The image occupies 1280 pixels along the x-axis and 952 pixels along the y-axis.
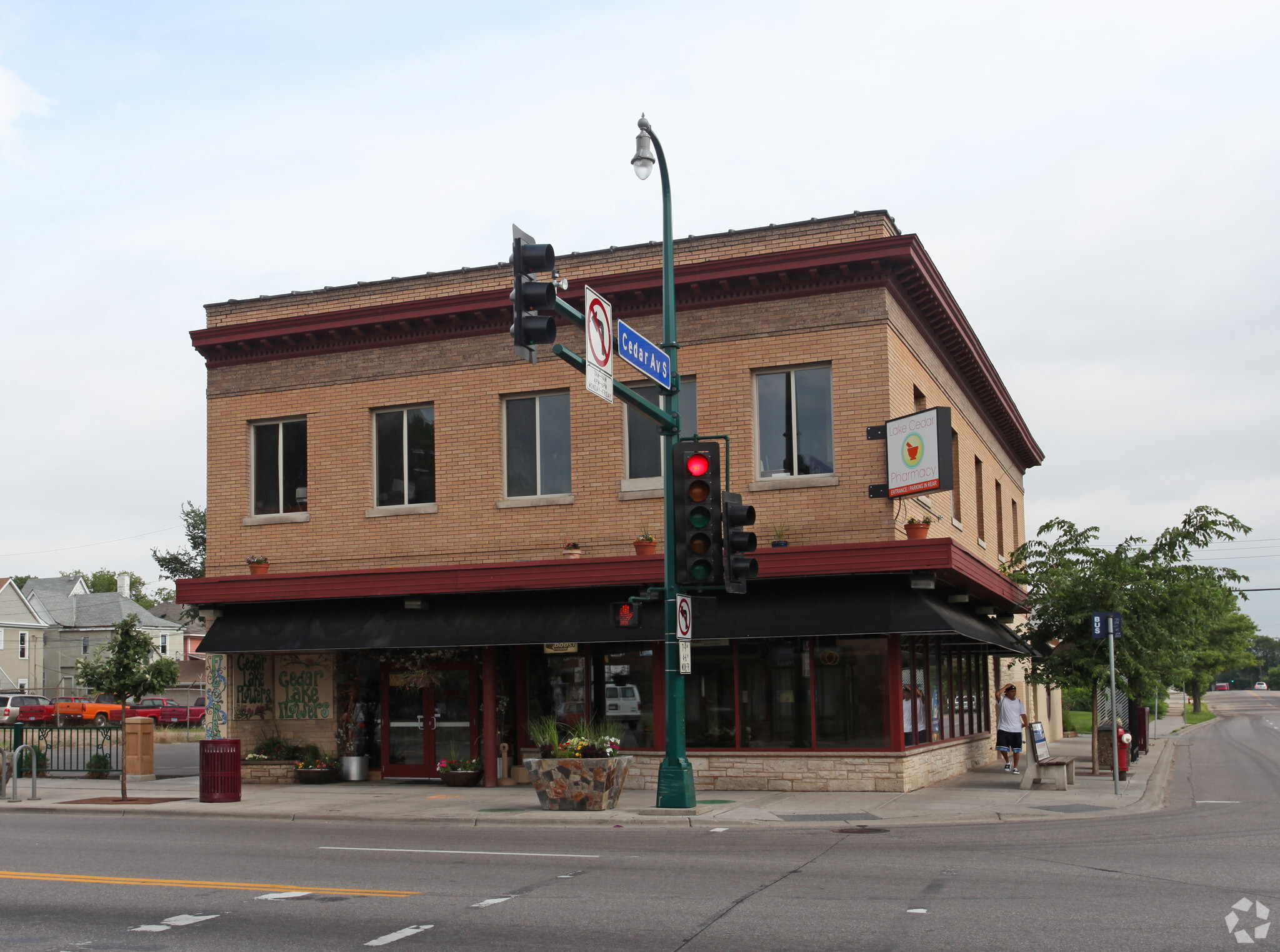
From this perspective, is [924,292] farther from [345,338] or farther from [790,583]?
[345,338]

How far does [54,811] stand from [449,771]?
→ 600 centimetres

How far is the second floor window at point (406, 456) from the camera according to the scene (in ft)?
73.3

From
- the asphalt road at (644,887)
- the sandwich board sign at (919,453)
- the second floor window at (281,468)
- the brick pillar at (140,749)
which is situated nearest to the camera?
the asphalt road at (644,887)

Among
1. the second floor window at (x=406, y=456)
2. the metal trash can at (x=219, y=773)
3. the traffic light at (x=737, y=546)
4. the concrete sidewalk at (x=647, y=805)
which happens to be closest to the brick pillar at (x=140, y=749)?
the concrete sidewalk at (x=647, y=805)

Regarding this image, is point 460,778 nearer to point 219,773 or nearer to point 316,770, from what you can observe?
point 316,770

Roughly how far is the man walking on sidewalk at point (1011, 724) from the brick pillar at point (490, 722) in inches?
357

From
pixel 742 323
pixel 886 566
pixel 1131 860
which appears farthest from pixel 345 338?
pixel 1131 860

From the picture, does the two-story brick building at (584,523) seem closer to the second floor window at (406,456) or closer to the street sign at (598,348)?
the second floor window at (406,456)

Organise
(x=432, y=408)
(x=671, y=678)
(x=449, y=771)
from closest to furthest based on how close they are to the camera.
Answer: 1. (x=671, y=678)
2. (x=449, y=771)
3. (x=432, y=408)

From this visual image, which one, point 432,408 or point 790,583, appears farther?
point 432,408

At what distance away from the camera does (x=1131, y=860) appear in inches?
450

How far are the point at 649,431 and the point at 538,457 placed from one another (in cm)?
212

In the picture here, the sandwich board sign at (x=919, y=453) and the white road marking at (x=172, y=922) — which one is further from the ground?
the sandwich board sign at (x=919, y=453)

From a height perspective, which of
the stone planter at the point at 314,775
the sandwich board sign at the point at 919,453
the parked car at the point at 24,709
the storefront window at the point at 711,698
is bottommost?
the parked car at the point at 24,709
